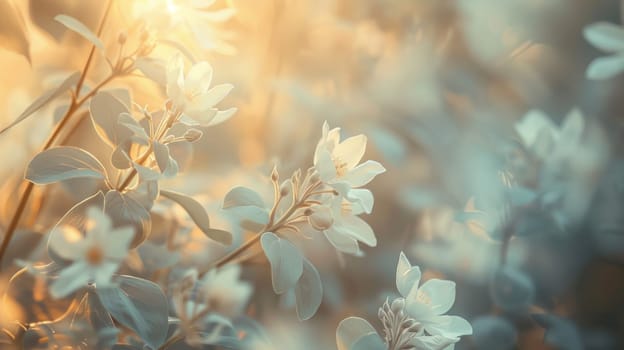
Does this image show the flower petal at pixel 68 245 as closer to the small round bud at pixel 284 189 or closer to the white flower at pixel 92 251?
the white flower at pixel 92 251

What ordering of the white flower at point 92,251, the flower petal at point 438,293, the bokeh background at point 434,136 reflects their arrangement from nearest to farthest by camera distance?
the white flower at point 92,251 → the flower petal at point 438,293 → the bokeh background at point 434,136

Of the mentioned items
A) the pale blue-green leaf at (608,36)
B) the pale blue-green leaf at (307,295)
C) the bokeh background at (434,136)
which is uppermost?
the pale blue-green leaf at (608,36)

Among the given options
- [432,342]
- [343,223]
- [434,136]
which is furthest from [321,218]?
[434,136]

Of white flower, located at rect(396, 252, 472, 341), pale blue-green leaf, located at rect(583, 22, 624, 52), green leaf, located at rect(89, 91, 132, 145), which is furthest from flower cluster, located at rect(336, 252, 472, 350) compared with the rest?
pale blue-green leaf, located at rect(583, 22, 624, 52)

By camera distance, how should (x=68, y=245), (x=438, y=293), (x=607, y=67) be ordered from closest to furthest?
(x=68, y=245) → (x=438, y=293) → (x=607, y=67)

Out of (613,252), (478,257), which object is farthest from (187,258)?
(613,252)

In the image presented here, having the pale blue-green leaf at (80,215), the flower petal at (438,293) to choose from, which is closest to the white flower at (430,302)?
the flower petal at (438,293)

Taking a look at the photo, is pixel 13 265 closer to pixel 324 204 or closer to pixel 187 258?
pixel 187 258

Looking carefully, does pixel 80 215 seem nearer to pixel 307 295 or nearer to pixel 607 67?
pixel 307 295
